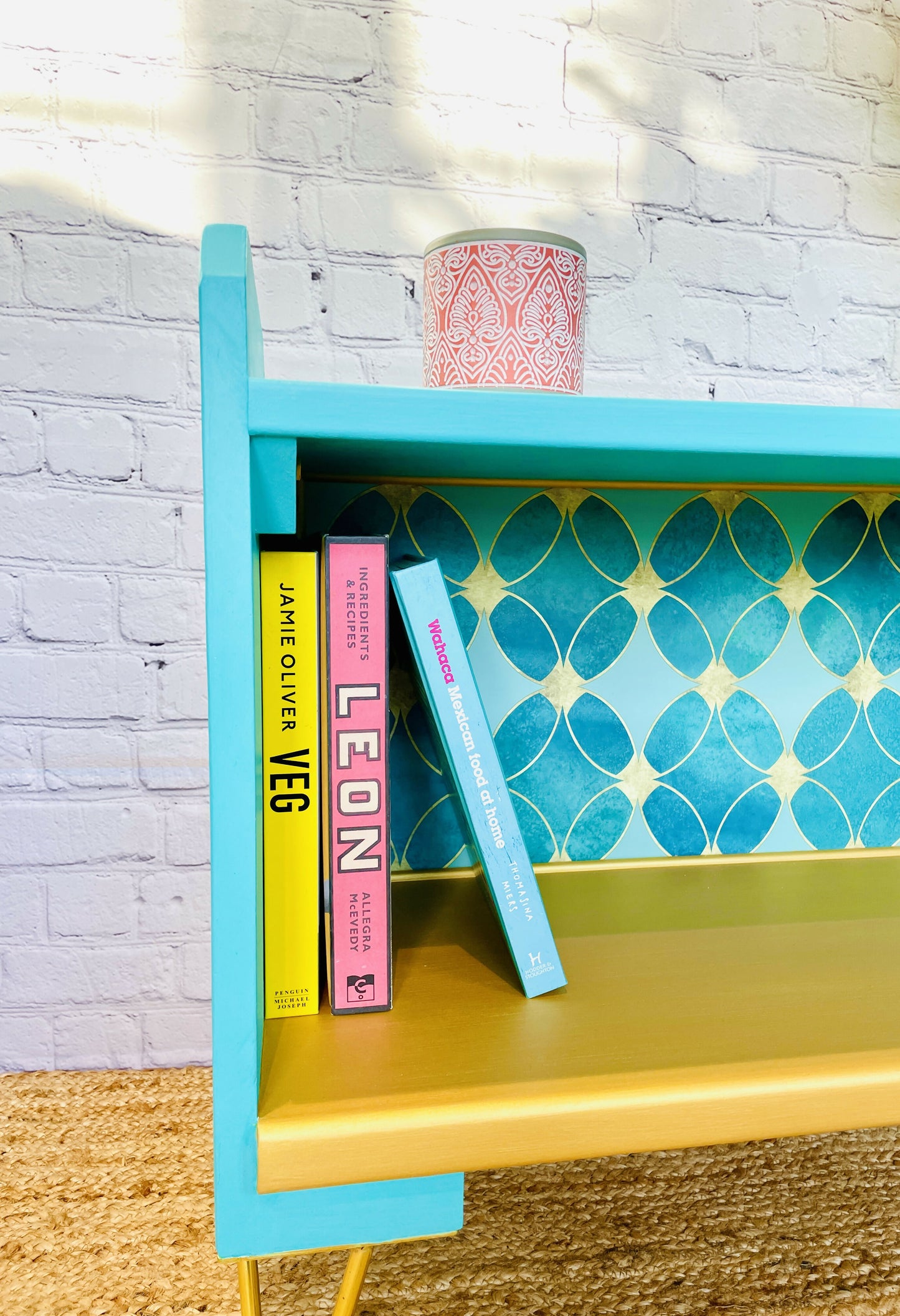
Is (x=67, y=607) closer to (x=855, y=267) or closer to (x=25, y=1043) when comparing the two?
(x=25, y=1043)

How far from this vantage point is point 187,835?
118 centimetres

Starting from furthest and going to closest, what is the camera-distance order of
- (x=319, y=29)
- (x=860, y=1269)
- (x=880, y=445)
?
(x=319, y=29) < (x=860, y=1269) < (x=880, y=445)

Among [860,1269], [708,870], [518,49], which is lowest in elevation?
[860,1269]

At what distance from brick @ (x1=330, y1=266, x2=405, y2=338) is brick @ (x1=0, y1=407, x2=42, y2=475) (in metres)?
0.38

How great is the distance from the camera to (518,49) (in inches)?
44.1

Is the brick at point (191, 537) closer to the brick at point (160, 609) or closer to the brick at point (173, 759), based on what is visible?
the brick at point (160, 609)

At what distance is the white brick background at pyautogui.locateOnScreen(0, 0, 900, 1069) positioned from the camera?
43.1 inches

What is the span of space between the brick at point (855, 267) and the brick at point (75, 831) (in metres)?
1.10

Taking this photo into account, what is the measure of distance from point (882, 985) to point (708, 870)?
26cm

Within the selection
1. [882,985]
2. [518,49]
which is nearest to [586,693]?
[882,985]

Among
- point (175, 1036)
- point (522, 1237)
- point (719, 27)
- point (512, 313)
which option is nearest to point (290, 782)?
Result: point (512, 313)

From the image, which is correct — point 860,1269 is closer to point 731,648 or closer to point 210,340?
point 731,648

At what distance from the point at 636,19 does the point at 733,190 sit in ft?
0.78

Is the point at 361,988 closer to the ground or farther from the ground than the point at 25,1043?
farther from the ground
